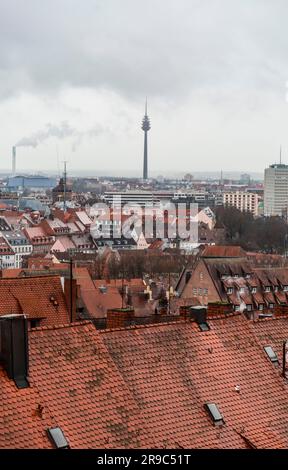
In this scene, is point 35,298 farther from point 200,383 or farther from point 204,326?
point 200,383

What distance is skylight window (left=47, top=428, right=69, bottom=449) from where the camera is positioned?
15.4m

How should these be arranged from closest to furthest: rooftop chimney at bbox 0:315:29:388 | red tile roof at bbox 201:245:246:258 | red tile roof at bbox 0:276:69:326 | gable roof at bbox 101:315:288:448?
rooftop chimney at bbox 0:315:29:388 < gable roof at bbox 101:315:288:448 < red tile roof at bbox 0:276:69:326 < red tile roof at bbox 201:245:246:258

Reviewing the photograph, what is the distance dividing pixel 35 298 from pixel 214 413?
1428cm

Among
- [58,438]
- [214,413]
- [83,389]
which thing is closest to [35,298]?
[214,413]

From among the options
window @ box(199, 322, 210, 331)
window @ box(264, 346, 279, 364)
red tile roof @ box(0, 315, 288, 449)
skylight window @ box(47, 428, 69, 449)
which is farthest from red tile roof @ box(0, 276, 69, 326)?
skylight window @ box(47, 428, 69, 449)

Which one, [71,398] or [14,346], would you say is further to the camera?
[71,398]

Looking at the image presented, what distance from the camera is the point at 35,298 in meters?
31.8

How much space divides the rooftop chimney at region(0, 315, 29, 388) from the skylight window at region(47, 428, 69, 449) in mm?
867

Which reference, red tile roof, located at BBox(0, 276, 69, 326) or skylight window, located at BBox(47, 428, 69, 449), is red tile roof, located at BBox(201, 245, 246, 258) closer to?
red tile roof, located at BBox(0, 276, 69, 326)

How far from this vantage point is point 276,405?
1944 cm

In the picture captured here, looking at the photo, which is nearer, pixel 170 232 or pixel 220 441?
pixel 220 441

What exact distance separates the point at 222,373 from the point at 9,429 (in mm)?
5463

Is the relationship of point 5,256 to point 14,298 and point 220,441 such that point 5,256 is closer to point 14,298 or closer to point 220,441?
point 14,298
